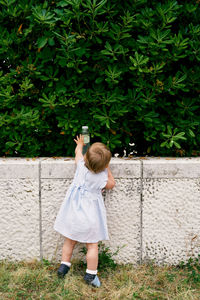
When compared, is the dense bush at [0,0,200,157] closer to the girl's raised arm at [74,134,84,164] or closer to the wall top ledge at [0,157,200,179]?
the girl's raised arm at [74,134,84,164]

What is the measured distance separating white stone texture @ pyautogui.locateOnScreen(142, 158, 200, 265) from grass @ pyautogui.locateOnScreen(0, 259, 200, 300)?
0.15 metres

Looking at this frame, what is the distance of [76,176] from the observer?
3.04 m

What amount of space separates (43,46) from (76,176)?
1228 mm

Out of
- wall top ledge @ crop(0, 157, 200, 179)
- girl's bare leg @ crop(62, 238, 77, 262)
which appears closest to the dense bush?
wall top ledge @ crop(0, 157, 200, 179)

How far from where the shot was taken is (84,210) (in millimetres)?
2949

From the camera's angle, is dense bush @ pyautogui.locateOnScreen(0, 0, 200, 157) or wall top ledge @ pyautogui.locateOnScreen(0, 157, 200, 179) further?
wall top ledge @ pyautogui.locateOnScreen(0, 157, 200, 179)

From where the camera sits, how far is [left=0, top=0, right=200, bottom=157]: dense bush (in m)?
2.94

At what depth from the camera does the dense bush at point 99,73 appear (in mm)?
2939

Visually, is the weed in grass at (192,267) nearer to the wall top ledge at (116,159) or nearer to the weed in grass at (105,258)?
the weed in grass at (105,258)

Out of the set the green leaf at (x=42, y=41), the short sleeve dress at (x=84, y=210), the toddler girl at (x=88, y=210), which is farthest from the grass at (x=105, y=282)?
the green leaf at (x=42, y=41)

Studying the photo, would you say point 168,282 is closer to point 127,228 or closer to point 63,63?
point 127,228

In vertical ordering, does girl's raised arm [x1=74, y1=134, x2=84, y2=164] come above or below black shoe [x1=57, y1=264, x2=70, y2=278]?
above

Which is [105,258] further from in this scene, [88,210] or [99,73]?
[99,73]

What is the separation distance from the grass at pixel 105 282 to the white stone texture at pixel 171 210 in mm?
153
